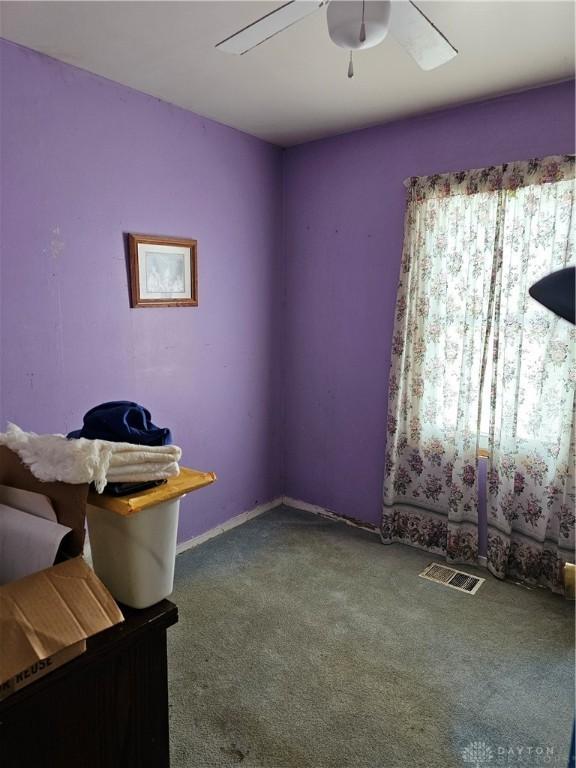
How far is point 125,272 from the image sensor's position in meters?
2.51

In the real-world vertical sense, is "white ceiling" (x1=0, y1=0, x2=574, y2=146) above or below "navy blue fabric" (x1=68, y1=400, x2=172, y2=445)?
above

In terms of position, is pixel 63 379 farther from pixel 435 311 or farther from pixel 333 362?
pixel 435 311

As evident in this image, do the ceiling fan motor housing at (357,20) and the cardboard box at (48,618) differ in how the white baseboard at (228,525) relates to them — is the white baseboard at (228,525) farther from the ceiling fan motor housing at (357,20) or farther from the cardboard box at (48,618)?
the ceiling fan motor housing at (357,20)

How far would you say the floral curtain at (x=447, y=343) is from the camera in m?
2.56

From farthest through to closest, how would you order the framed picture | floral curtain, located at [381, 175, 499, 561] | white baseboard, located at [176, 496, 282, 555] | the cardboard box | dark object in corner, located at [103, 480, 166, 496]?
white baseboard, located at [176, 496, 282, 555] → floral curtain, located at [381, 175, 499, 561] → the framed picture → dark object in corner, located at [103, 480, 166, 496] → the cardboard box

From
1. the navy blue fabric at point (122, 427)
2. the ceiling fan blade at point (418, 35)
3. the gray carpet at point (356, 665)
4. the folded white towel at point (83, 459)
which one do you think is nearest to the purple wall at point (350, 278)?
the gray carpet at point (356, 665)

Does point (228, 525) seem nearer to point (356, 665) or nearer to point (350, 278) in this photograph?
point (356, 665)

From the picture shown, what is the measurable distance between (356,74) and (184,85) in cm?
79

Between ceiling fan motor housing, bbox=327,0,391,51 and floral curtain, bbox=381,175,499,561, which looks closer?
ceiling fan motor housing, bbox=327,0,391,51

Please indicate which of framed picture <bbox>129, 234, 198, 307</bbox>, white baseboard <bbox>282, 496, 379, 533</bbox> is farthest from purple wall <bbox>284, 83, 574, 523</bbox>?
framed picture <bbox>129, 234, 198, 307</bbox>

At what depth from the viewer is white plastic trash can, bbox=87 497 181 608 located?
1.01m

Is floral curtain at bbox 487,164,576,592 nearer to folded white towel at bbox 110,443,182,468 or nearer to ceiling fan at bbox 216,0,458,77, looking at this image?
Result: ceiling fan at bbox 216,0,458,77

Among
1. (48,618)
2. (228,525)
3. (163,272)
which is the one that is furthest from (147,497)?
(228,525)

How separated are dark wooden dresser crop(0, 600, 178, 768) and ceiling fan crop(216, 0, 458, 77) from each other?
62.4 inches
